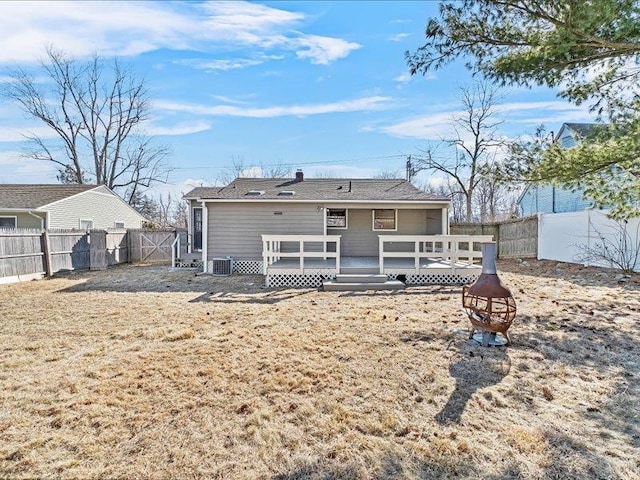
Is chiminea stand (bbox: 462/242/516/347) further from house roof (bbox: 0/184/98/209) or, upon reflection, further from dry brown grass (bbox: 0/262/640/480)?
house roof (bbox: 0/184/98/209)

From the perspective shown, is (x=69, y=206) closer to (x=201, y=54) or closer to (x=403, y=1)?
(x=201, y=54)

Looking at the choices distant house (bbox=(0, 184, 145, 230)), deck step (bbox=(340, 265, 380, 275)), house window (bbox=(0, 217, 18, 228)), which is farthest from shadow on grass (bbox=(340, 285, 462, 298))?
house window (bbox=(0, 217, 18, 228))

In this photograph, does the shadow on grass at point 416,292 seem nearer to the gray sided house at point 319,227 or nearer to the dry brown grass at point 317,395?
the gray sided house at point 319,227

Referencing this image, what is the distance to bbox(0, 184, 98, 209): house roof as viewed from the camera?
16031 mm

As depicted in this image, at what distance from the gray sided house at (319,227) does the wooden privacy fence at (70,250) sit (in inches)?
191

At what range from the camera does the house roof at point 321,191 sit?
1227 centimetres

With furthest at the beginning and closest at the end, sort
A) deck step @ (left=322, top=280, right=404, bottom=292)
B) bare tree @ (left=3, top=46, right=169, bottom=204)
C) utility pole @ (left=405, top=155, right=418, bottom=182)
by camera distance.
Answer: utility pole @ (left=405, top=155, right=418, bottom=182), bare tree @ (left=3, top=46, right=169, bottom=204), deck step @ (left=322, top=280, right=404, bottom=292)

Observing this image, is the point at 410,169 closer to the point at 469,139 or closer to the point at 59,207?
the point at 469,139

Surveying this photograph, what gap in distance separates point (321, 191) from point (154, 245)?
403 inches

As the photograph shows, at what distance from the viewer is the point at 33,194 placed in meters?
17.5

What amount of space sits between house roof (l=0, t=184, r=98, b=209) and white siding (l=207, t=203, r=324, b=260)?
30.8 ft

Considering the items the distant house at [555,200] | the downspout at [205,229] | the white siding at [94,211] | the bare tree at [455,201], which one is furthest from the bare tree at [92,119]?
the distant house at [555,200]

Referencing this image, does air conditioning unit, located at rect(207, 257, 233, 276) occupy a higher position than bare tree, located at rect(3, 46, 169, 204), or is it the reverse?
bare tree, located at rect(3, 46, 169, 204)

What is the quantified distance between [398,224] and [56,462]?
12264mm
